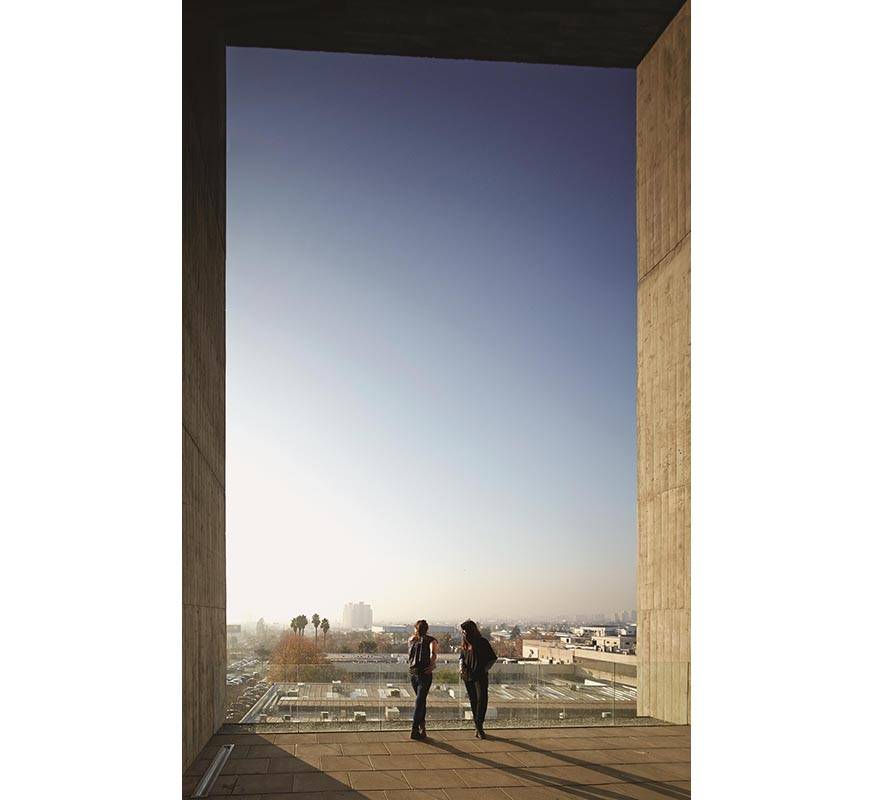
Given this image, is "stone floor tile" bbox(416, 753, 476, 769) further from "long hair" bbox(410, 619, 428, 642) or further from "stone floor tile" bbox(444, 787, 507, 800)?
"long hair" bbox(410, 619, 428, 642)

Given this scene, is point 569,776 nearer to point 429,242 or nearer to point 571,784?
point 571,784

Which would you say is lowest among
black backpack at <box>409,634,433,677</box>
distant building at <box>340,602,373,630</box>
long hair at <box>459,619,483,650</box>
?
distant building at <box>340,602,373,630</box>

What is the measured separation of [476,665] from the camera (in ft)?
33.5

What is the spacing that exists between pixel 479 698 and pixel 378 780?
2700mm

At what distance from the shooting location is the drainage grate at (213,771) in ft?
24.3

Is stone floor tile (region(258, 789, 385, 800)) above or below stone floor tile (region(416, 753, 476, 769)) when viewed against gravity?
above

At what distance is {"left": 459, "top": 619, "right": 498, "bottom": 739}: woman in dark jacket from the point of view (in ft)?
33.5

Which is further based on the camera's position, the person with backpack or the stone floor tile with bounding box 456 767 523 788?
the person with backpack

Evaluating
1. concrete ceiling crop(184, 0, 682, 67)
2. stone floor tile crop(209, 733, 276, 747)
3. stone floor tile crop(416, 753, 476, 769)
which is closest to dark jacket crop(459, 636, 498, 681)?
stone floor tile crop(416, 753, 476, 769)

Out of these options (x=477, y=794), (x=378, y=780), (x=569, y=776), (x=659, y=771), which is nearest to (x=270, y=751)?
(x=378, y=780)

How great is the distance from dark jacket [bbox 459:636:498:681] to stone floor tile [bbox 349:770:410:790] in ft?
Answer: 7.45

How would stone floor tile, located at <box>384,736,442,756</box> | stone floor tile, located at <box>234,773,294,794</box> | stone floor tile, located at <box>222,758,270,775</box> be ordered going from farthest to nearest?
1. stone floor tile, located at <box>384,736,442,756</box>
2. stone floor tile, located at <box>222,758,270,775</box>
3. stone floor tile, located at <box>234,773,294,794</box>
